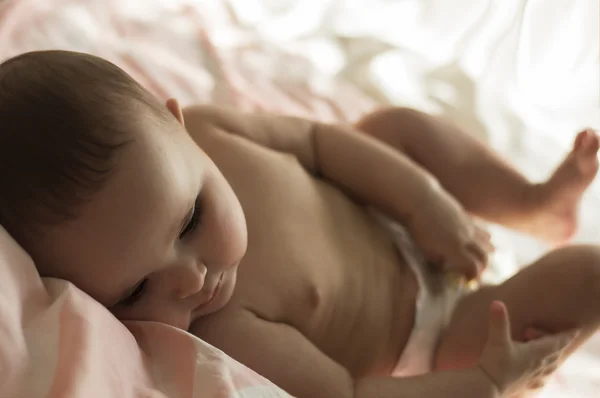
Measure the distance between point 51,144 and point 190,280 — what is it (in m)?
0.18

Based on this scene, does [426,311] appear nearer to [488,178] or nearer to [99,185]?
[488,178]

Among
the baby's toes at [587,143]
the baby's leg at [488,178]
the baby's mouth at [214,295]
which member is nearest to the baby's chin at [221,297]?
the baby's mouth at [214,295]

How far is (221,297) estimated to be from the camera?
0.73m

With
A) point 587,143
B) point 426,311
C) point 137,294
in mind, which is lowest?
point 426,311

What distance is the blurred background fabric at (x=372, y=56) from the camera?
1.12 meters

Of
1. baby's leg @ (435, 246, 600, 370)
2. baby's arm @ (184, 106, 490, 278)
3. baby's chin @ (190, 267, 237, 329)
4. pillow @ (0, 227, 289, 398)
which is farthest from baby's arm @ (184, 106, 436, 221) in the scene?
pillow @ (0, 227, 289, 398)

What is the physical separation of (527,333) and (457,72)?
0.64 m

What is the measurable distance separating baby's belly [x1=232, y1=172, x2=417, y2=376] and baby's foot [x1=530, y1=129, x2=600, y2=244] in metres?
0.24

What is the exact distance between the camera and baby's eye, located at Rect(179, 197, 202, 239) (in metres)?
0.65

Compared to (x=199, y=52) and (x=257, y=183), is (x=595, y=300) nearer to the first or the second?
(x=257, y=183)

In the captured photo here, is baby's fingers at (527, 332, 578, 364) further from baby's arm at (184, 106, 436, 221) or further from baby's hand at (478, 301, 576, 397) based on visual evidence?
baby's arm at (184, 106, 436, 221)

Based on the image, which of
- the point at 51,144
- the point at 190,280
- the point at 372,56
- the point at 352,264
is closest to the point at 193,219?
the point at 190,280

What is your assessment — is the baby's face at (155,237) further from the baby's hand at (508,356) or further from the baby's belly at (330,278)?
the baby's hand at (508,356)

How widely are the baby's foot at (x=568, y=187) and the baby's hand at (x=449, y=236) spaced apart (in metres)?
0.13
